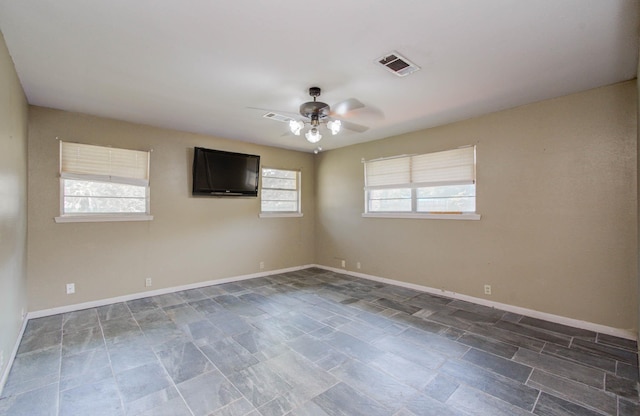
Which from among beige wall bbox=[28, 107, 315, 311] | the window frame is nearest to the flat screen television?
beige wall bbox=[28, 107, 315, 311]

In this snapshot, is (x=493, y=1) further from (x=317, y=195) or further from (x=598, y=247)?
(x=317, y=195)

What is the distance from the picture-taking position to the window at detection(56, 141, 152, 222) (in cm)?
370

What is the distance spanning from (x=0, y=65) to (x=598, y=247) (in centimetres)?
545

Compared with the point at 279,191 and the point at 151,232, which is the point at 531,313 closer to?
the point at 279,191

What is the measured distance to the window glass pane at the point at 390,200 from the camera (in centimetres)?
483

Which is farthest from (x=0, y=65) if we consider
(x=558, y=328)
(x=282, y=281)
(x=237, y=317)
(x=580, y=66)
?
(x=558, y=328)

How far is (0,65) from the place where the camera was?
2.05m

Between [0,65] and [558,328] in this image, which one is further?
[558,328]

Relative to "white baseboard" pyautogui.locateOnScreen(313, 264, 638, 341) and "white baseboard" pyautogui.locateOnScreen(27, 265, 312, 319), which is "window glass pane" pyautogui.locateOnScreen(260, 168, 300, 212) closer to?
"white baseboard" pyautogui.locateOnScreen(27, 265, 312, 319)

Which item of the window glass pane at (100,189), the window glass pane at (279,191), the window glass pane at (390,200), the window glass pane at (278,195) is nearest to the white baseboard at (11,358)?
the window glass pane at (100,189)

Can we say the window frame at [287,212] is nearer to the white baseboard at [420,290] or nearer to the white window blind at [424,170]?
the white baseboard at [420,290]

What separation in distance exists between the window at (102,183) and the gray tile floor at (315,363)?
4.22 ft

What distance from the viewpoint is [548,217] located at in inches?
131

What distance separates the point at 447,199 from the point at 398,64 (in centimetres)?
244
